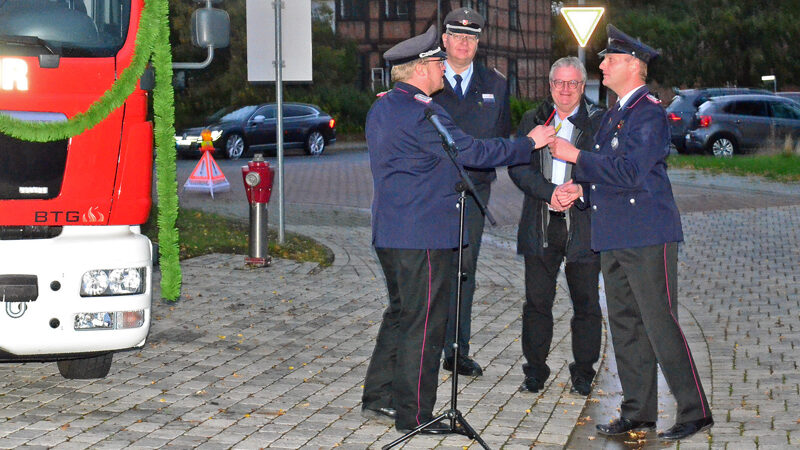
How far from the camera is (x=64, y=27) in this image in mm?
6656

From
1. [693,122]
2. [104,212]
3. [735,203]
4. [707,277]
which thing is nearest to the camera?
[104,212]

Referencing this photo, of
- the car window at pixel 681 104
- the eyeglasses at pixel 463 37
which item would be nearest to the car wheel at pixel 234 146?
the car window at pixel 681 104

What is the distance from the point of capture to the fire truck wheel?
24.6ft

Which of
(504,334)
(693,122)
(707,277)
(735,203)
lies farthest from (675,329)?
(693,122)

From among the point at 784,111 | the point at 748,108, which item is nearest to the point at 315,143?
the point at 748,108

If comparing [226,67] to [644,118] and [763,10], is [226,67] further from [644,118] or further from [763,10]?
[644,118]

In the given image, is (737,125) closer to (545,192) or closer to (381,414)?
(545,192)

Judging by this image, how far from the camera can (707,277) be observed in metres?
11.9

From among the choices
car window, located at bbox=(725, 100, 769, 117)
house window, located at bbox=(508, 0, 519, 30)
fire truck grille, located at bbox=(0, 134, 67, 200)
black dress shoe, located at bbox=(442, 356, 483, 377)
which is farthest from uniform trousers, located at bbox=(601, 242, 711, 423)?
house window, located at bbox=(508, 0, 519, 30)

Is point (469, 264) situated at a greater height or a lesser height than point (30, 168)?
lesser

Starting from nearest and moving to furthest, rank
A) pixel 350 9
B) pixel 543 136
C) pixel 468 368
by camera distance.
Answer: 1. pixel 543 136
2. pixel 468 368
3. pixel 350 9

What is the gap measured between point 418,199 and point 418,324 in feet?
2.01

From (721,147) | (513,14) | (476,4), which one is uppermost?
(476,4)

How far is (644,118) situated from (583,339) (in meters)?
1.63
